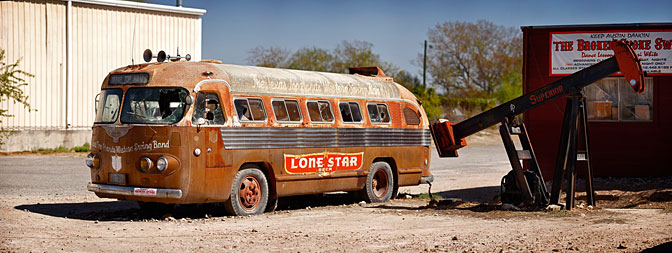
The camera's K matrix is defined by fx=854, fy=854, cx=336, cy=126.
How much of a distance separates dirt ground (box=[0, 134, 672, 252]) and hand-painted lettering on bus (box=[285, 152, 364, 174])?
0.71 m

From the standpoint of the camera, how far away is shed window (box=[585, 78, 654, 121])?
64.3 feet

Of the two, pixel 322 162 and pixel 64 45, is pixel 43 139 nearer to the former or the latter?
pixel 64 45

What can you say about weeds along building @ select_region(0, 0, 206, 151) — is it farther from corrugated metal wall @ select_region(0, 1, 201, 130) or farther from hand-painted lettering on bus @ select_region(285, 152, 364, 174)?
hand-painted lettering on bus @ select_region(285, 152, 364, 174)

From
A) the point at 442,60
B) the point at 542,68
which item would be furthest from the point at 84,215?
the point at 442,60

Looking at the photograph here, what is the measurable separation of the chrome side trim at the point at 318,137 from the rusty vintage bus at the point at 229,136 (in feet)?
0.06

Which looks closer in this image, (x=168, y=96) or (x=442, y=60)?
(x=168, y=96)

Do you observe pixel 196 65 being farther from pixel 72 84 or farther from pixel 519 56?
pixel 519 56

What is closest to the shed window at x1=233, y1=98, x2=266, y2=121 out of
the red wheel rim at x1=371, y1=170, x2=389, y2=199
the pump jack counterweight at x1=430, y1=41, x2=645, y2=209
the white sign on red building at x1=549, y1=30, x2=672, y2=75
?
the red wheel rim at x1=371, y1=170, x2=389, y2=199

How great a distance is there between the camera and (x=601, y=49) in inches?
776

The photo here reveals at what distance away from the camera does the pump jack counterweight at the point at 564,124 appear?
1390 centimetres

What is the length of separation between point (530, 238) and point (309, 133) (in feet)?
17.7

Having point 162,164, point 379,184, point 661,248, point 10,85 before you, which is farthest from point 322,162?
point 10,85

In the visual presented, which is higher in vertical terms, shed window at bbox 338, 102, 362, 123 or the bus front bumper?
shed window at bbox 338, 102, 362, 123

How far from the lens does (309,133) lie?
1519 centimetres
